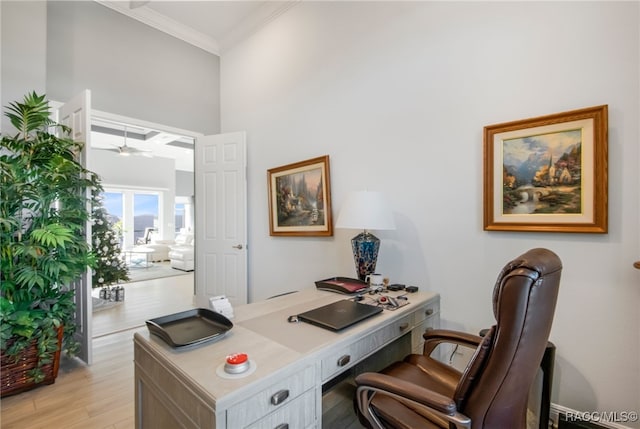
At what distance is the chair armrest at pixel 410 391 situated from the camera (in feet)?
3.07

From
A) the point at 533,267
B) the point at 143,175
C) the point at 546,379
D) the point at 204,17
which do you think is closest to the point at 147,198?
the point at 143,175

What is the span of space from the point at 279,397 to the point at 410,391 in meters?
0.44

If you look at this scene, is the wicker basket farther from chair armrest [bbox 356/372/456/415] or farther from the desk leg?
the desk leg

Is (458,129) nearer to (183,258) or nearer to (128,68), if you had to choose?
(128,68)

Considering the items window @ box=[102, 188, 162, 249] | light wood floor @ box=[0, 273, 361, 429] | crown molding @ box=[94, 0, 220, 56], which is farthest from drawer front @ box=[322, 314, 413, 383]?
window @ box=[102, 188, 162, 249]

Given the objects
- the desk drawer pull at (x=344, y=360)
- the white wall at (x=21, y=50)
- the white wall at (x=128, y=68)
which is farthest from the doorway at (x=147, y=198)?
the desk drawer pull at (x=344, y=360)

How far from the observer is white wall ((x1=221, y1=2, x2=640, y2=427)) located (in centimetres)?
153

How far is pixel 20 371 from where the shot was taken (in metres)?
2.14

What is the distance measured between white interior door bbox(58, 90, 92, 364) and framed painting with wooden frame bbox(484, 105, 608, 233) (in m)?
3.13

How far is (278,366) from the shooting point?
39.9 inches

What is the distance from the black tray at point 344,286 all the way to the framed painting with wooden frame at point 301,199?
2.16 feet

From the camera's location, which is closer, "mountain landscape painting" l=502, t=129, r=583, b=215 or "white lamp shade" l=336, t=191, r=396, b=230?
"mountain landscape painting" l=502, t=129, r=583, b=215

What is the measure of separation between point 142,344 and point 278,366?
0.64 metres

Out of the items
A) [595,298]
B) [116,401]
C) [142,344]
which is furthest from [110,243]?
[595,298]
